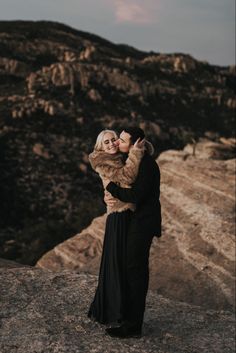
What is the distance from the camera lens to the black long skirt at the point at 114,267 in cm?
746

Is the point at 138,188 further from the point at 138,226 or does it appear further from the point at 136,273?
the point at 136,273

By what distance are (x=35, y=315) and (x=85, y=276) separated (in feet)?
9.36

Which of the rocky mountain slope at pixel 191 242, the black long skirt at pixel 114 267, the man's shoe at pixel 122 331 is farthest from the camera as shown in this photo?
the rocky mountain slope at pixel 191 242

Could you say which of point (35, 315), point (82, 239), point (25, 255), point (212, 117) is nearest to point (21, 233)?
point (25, 255)

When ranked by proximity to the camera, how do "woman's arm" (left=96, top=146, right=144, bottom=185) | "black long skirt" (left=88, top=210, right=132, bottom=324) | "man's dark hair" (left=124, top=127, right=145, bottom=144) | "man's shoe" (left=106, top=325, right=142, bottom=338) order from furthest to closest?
"man's shoe" (left=106, top=325, right=142, bottom=338) → "black long skirt" (left=88, top=210, right=132, bottom=324) → "man's dark hair" (left=124, top=127, right=145, bottom=144) → "woman's arm" (left=96, top=146, right=144, bottom=185)

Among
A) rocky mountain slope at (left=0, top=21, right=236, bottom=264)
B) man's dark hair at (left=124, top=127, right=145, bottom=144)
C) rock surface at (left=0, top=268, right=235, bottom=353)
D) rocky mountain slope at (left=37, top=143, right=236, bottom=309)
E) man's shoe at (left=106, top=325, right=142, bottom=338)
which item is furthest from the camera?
rocky mountain slope at (left=0, top=21, right=236, bottom=264)

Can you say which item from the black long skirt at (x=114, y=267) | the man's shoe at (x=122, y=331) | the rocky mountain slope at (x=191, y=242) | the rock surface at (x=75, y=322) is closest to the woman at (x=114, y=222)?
the black long skirt at (x=114, y=267)

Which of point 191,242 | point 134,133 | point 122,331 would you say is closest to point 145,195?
point 134,133

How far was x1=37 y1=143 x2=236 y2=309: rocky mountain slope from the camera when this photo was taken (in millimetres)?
15375

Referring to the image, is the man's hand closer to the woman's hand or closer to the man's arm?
the man's arm

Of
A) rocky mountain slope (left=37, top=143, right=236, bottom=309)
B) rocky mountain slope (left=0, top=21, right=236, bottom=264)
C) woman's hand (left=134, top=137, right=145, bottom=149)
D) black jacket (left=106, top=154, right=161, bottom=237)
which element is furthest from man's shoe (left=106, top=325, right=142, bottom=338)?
rocky mountain slope (left=0, top=21, right=236, bottom=264)

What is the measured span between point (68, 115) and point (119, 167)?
44475 millimetres

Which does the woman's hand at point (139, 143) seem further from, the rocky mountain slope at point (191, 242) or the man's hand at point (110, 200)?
the rocky mountain slope at point (191, 242)

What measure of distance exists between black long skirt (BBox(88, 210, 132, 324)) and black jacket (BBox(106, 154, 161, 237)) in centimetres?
21
